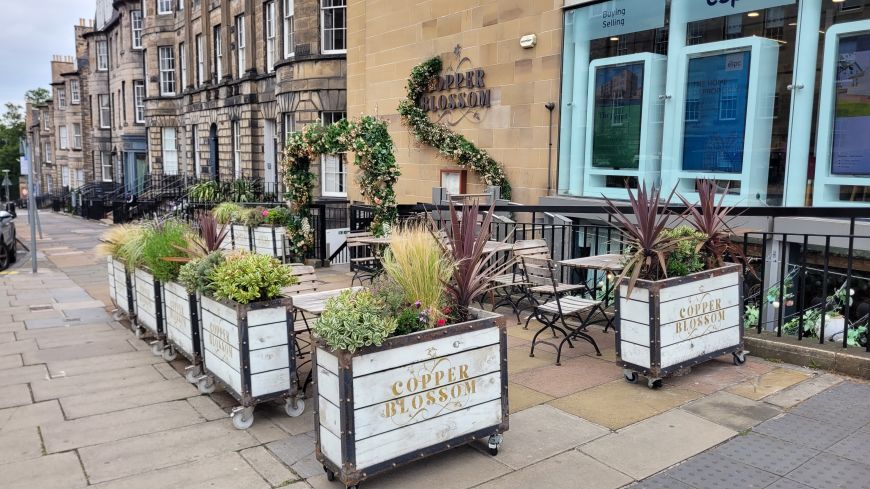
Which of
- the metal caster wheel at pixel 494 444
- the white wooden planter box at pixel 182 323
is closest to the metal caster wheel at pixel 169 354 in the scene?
the white wooden planter box at pixel 182 323

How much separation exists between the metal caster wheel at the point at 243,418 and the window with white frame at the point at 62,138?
53395 mm

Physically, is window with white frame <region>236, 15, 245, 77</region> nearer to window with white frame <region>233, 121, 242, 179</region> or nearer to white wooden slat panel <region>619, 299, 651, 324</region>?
window with white frame <region>233, 121, 242, 179</region>

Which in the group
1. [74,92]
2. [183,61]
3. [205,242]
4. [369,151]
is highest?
[74,92]

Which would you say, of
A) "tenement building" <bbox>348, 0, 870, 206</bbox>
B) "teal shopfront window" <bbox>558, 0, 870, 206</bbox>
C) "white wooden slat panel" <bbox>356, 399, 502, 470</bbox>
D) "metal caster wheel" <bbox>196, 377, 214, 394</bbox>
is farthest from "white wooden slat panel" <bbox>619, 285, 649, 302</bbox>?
"tenement building" <bbox>348, 0, 870, 206</bbox>

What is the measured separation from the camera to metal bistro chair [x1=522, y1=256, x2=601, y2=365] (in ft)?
18.6

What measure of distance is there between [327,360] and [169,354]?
3391mm

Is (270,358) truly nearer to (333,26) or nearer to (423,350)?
(423,350)

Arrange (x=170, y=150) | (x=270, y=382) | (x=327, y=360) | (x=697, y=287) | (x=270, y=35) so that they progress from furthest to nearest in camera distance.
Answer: (x=170, y=150) → (x=270, y=35) → (x=697, y=287) → (x=270, y=382) → (x=327, y=360)

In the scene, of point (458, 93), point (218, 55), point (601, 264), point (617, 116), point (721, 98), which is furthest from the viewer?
point (218, 55)

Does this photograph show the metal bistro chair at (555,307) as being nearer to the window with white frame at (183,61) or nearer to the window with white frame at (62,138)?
the window with white frame at (183,61)

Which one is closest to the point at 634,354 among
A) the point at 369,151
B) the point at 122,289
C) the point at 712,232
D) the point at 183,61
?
the point at 712,232

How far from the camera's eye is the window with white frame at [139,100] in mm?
36562

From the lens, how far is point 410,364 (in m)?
3.51

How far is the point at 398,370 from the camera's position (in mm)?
3471
